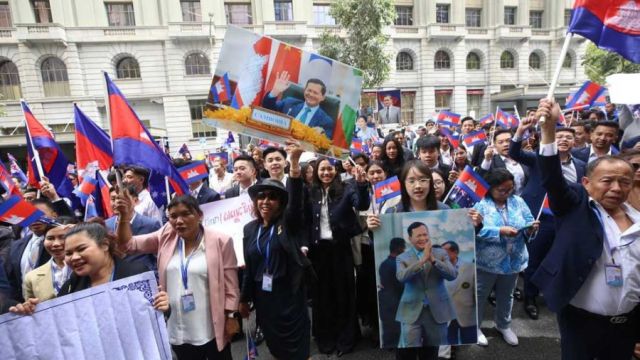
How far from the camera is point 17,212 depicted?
2.46m

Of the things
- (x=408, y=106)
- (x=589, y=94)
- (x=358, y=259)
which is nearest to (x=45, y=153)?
(x=358, y=259)

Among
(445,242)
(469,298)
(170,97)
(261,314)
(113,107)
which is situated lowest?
(261,314)

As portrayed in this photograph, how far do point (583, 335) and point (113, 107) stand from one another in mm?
4116

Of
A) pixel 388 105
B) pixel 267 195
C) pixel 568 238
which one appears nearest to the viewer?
pixel 568 238

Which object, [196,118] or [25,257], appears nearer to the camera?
[25,257]

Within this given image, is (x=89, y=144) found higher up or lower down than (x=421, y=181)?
higher up

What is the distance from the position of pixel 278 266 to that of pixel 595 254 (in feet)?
7.40

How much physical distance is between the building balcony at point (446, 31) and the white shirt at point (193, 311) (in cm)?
3313

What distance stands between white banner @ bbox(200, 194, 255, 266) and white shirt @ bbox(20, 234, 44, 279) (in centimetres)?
148

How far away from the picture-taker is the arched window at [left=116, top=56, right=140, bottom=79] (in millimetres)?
26578

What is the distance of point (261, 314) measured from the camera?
2.92 metres

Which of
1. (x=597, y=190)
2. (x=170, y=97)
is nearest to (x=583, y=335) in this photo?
(x=597, y=190)

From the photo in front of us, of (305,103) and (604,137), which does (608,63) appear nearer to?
(604,137)

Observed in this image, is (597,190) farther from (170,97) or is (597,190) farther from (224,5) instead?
(224,5)
